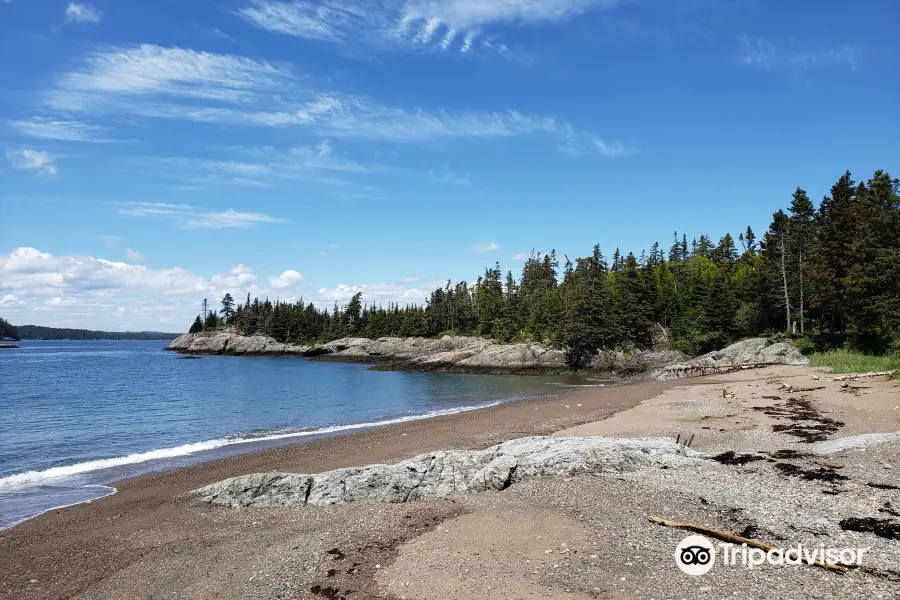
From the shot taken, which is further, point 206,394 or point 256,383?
point 256,383

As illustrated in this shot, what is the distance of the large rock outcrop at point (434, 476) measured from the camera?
1488 centimetres

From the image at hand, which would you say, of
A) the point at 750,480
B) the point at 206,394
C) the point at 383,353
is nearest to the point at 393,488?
the point at 750,480

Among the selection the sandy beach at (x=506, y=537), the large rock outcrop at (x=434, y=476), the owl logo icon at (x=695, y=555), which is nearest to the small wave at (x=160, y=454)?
the sandy beach at (x=506, y=537)

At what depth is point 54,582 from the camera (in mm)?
11070

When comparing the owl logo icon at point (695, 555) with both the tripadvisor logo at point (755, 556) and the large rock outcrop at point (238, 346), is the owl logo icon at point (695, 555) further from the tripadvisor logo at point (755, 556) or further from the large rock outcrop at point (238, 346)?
the large rock outcrop at point (238, 346)

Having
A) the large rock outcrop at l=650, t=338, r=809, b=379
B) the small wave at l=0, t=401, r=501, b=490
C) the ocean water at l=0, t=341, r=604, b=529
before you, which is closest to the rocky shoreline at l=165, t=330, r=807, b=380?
the large rock outcrop at l=650, t=338, r=809, b=379

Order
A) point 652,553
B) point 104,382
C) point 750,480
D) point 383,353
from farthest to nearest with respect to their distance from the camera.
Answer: point 383,353 < point 104,382 < point 750,480 < point 652,553

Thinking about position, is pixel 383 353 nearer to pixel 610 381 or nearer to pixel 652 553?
pixel 610 381

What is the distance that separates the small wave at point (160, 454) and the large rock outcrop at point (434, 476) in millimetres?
9414

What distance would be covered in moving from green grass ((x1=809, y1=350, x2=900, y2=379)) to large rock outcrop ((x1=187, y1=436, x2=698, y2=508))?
2640cm

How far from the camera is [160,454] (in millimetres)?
24672

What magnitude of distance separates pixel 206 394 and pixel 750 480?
169 ft

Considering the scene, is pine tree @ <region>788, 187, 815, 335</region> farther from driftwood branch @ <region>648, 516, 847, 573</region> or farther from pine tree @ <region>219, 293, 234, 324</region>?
pine tree @ <region>219, 293, 234, 324</region>

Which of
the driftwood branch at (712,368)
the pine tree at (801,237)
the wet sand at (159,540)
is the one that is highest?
the pine tree at (801,237)
